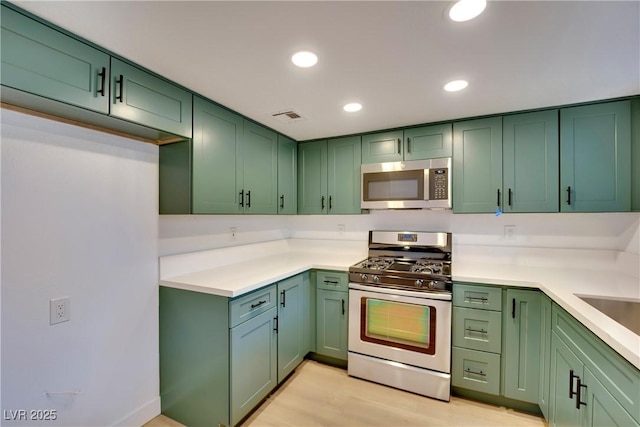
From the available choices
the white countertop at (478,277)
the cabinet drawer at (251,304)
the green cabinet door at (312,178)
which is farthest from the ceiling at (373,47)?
the cabinet drawer at (251,304)

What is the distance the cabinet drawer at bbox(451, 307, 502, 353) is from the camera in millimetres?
1945

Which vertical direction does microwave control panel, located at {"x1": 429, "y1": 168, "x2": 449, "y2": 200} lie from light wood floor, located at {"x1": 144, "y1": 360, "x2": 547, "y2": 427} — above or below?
above

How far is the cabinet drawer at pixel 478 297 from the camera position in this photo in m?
1.93

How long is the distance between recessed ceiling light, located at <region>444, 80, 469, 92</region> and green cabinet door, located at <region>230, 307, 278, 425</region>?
195cm

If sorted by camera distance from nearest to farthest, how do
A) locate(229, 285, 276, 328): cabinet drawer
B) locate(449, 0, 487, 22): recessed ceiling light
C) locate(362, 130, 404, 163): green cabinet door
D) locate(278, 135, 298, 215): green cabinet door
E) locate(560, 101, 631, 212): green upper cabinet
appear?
locate(449, 0, 487, 22): recessed ceiling light < locate(229, 285, 276, 328): cabinet drawer < locate(560, 101, 631, 212): green upper cabinet < locate(362, 130, 404, 163): green cabinet door < locate(278, 135, 298, 215): green cabinet door

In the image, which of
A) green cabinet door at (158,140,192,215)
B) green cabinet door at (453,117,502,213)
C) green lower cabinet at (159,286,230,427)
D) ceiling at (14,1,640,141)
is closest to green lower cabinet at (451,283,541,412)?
green cabinet door at (453,117,502,213)

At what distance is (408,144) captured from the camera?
101 inches

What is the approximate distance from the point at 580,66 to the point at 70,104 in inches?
103

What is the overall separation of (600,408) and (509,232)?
153 cm

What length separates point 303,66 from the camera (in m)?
1.51

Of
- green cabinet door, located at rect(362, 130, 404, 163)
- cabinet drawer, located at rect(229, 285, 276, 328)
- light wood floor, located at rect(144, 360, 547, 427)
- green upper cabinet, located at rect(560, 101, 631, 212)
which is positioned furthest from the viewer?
green cabinet door, located at rect(362, 130, 404, 163)

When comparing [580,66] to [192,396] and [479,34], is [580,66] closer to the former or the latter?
[479,34]

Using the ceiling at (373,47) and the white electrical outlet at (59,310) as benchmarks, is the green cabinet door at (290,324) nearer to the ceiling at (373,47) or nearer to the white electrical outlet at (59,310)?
the white electrical outlet at (59,310)

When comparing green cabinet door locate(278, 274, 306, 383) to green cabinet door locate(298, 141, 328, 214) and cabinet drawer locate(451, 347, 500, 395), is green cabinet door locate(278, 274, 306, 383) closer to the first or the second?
green cabinet door locate(298, 141, 328, 214)
